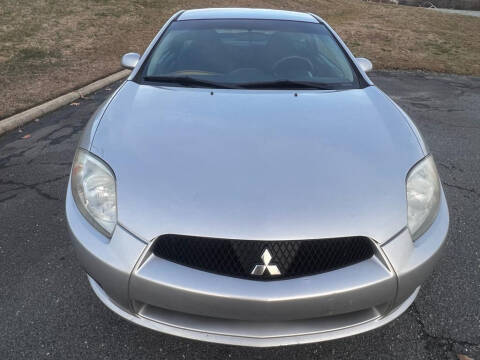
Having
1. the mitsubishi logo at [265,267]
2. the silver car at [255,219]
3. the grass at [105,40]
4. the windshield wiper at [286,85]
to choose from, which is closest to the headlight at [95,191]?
the silver car at [255,219]

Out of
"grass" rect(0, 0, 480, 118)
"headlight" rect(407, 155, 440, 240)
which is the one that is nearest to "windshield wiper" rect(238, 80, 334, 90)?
"headlight" rect(407, 155, 440, 240)

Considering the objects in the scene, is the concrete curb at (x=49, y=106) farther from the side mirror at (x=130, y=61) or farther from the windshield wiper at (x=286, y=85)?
the windshield wiper at (x=286, y=85)

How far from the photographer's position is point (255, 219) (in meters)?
1.39

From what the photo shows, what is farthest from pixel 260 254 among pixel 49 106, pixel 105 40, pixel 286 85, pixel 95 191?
pixel 105 40

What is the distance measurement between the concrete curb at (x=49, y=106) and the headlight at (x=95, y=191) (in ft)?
10.1

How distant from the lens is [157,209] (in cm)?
145

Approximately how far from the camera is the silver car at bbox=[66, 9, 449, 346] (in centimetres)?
137

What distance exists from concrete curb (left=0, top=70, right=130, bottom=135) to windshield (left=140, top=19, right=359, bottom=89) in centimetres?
249

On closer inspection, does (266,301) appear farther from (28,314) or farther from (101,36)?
(101,36)

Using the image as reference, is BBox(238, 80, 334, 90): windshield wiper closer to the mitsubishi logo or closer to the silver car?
the silver car

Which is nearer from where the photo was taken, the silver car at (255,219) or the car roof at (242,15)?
the silver car at (255,219)

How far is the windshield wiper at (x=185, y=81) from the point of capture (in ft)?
7.65

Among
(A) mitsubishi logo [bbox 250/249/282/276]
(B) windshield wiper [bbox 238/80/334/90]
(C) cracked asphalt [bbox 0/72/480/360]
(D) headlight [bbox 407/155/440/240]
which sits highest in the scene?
(B) windshield wiper [bbox 238/80/334/90]

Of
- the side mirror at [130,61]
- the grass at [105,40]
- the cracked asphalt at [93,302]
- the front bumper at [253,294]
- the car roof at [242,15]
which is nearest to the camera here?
the front bumper at [253,294]
